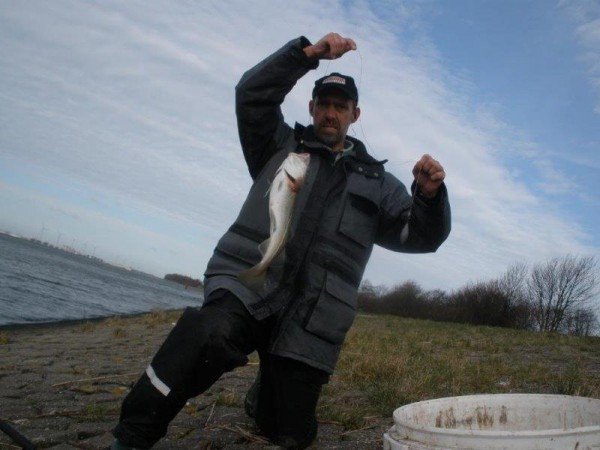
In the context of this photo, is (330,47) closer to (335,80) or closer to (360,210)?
(335,80)

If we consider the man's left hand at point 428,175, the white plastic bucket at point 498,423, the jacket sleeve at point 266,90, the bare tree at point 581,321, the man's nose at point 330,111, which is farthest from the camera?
the bare tree at point 581,321

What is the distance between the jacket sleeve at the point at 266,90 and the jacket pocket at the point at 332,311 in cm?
117

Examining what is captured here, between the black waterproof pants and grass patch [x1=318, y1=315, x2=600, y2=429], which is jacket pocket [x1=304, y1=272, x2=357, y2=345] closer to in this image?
the black waterproof pants

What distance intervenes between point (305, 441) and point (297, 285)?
1.09 metres

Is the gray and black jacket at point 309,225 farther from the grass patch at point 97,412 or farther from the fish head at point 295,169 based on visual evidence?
the grass patch at point 97,412

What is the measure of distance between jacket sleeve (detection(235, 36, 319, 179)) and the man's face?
1.17ft

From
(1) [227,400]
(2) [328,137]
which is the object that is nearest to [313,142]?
(2) [328,137]

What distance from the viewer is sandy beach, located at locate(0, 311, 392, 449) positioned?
364 centimetres

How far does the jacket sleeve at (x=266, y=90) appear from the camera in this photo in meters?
3.60

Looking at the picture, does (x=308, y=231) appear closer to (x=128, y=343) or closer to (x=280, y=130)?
(x=280, y=130)

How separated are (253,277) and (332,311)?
0.81 meters

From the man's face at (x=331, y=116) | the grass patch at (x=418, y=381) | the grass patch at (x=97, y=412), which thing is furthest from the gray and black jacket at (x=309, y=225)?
the grass patch at (x=97, y=412)

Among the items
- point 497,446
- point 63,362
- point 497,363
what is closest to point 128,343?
point 63,362

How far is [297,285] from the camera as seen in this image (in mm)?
3570
